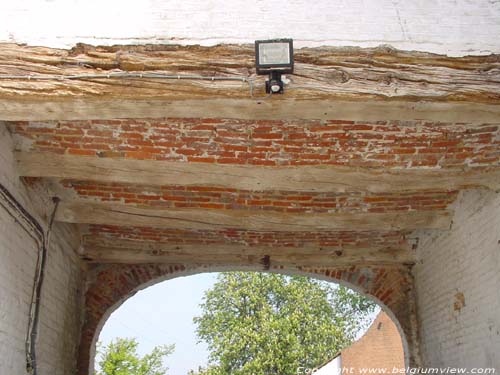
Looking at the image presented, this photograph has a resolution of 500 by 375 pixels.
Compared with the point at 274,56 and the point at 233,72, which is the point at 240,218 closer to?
the point at 233,72

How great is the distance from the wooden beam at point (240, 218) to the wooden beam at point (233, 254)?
39.0 inches

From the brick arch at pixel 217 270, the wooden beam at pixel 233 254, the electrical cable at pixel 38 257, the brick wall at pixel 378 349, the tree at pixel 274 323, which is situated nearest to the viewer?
the electrical cable at pixel 38 257

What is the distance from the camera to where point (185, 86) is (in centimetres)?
305

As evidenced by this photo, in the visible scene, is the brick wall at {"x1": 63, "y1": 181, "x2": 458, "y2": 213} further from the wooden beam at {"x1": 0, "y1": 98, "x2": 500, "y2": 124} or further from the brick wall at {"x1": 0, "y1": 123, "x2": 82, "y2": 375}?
the wooden beam at {"x1": 0, "y1": 98, "x2": 500, "y2": 124}

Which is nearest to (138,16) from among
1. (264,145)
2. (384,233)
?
(264,145)

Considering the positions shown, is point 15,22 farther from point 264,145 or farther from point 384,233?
point 384,233

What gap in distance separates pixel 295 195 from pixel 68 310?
291cm

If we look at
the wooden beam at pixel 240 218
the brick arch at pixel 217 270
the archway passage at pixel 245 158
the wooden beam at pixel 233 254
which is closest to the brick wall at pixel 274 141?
the archway passage at pixel 245 158

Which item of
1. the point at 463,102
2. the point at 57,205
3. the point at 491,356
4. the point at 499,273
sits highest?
the point at 57,205

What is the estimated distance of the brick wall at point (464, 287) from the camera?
15.4 ft

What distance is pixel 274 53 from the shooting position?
3.04m

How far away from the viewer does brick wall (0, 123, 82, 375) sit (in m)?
4.03

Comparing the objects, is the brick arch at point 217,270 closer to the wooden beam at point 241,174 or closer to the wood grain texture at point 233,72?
the wooden beam at point 241,174

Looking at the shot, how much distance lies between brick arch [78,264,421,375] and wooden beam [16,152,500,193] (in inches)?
110
